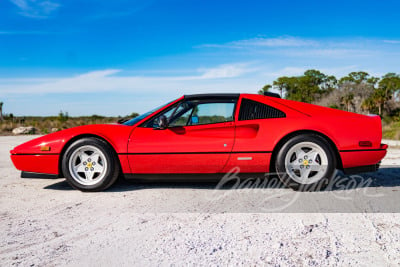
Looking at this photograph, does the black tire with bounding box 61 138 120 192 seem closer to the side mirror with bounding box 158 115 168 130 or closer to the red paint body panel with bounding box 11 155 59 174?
the red paint body panel with bounding box 11 155 59 174

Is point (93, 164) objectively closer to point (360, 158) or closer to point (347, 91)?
point (360, 158)

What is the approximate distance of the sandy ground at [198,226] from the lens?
86.1 inches

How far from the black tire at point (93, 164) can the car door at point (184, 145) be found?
0.81 feet

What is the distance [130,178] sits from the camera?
4090 mm

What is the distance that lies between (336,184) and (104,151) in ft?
10.4

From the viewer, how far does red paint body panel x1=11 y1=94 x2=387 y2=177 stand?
3979 mm

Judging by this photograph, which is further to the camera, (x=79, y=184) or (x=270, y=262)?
(x=79, y=184)

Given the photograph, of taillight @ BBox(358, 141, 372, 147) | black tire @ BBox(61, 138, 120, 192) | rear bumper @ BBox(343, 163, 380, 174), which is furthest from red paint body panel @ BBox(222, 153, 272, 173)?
black tire @ BBox(61, 138, 120, 192)

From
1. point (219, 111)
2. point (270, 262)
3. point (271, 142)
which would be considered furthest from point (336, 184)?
point (270, 262)

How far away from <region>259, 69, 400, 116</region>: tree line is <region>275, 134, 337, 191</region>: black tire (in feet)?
199

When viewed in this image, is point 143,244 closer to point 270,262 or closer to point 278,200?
point 270,262

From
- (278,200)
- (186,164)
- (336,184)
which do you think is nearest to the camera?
(278,200)

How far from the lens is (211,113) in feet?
13.5

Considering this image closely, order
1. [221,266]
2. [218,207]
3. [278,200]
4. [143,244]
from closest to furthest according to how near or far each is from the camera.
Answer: [221,266], [143,244], [218,207], [278,200]
